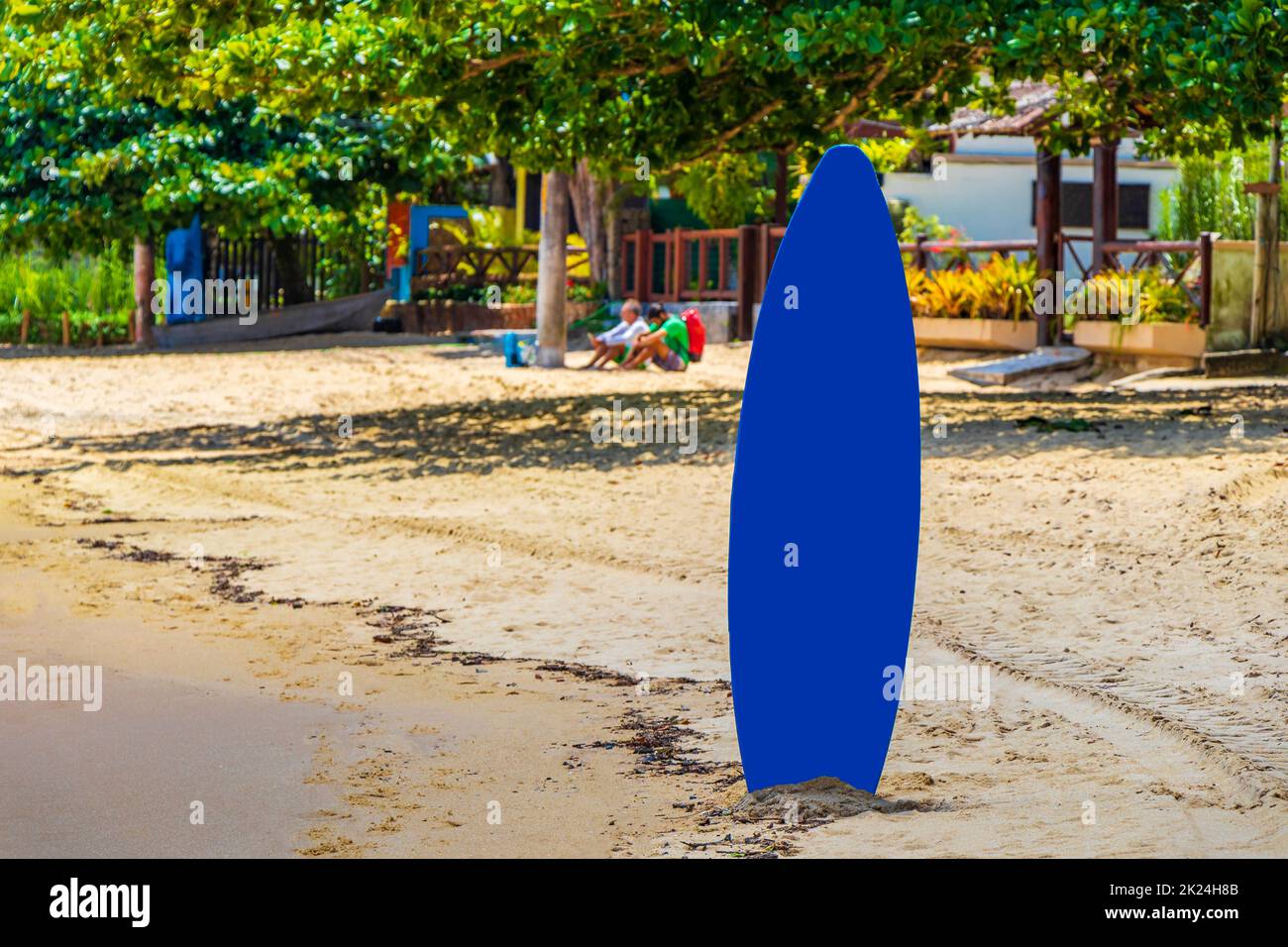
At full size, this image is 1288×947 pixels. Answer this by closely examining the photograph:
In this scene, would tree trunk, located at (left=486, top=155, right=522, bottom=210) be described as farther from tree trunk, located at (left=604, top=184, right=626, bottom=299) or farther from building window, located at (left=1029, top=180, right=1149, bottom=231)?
building window, located at (left=1029, top=180, right=1149, bottom=231)

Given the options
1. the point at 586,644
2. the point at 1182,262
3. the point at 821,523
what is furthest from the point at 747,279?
the point at 821,523

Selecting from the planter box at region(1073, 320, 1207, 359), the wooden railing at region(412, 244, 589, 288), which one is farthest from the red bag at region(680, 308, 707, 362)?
the wooden railing at region(412, 244, 589, 288)

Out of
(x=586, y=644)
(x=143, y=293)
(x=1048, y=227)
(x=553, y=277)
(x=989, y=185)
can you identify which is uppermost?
(x=989, y=185)

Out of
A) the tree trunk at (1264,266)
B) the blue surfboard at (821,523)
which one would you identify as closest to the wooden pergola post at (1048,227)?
the tree trunk at (1264,266)

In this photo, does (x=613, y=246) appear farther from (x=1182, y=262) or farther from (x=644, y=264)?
(x=1182, y=262)

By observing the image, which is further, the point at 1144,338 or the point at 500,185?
the point at 500,185

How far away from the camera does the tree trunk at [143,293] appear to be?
27.0 metres

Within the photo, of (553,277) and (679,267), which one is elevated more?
(679,267)

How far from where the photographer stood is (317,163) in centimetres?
2152

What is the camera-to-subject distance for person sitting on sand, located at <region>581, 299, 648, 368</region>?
20781 mm

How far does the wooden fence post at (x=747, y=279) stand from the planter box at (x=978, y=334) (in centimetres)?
342

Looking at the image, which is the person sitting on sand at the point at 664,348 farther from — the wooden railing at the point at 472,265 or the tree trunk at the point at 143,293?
the tree trunk at the point at 143,293

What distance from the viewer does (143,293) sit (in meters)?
27.1

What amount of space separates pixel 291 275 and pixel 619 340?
1157 cm
